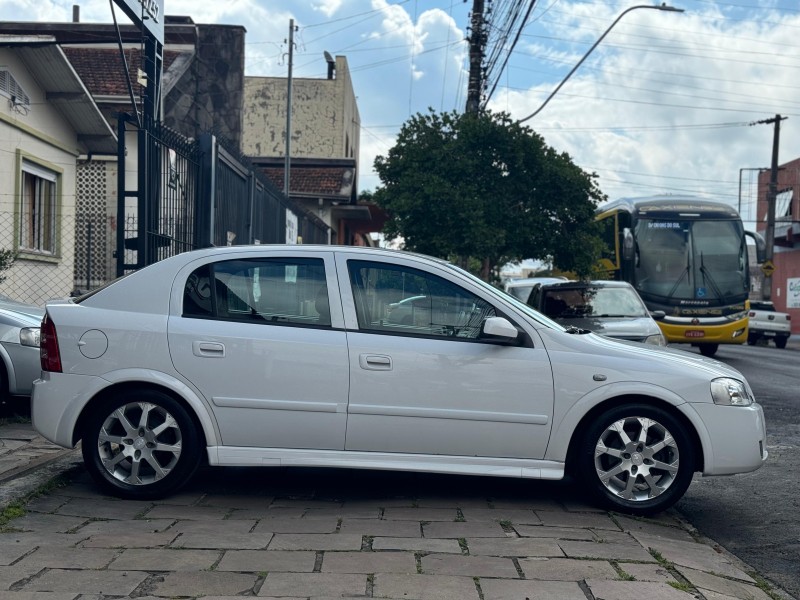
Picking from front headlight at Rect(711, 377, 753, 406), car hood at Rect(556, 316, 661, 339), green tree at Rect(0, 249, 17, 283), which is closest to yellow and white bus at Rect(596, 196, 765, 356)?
car hood at Rect(556, 316, 661, 339)

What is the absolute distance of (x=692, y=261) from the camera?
2098 centimetres

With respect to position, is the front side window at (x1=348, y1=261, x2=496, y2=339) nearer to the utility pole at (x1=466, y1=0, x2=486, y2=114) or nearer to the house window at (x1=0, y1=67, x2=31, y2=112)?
the house window at (x1=0, y1=67, x2=31, y2=112)

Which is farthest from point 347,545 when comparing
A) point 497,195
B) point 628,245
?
point 628,245

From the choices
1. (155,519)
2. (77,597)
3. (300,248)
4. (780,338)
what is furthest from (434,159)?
(780,338)

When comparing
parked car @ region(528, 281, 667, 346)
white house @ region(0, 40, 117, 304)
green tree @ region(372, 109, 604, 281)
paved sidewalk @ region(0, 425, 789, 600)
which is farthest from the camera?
green tree @ region(372, 109, 604, 281)

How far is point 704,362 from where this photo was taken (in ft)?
20.5

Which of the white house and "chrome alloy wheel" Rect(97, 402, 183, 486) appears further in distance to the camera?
the white house

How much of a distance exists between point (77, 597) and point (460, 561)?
5.58 ft

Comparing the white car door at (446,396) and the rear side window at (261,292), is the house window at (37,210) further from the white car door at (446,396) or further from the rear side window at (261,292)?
the white car door at (446,396)

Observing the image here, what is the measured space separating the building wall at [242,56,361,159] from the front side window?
35.3 metres

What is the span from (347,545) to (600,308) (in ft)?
31.8

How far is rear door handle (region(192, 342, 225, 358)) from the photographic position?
5.88m

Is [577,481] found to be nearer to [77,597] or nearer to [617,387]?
[617,387]

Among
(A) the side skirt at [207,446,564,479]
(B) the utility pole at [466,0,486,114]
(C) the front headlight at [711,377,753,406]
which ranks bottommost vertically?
(A) the side skirt at [207,446,564,479]
